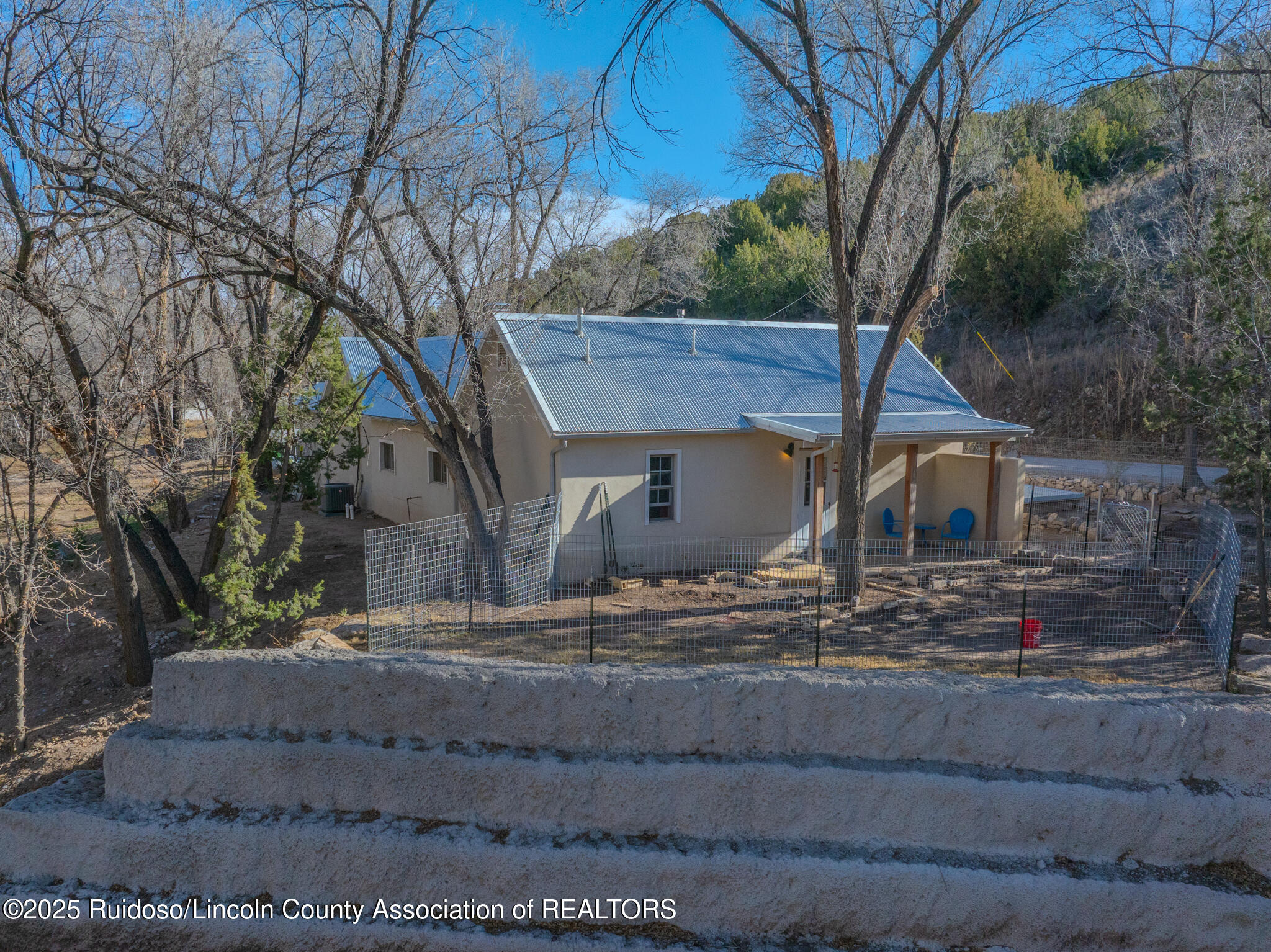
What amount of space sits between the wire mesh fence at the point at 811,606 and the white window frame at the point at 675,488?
0.47m

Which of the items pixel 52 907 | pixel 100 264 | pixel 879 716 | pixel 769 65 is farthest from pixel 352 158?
pixel 879 716

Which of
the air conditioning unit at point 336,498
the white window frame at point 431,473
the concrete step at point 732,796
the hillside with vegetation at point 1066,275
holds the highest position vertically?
the hillside with vegetation at point 1066,275

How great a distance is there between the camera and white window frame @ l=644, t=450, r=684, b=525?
48.2 feet

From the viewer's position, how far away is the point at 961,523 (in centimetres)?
1667

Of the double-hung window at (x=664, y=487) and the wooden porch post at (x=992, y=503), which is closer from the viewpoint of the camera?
the double-hung window at (x=664, y=487)

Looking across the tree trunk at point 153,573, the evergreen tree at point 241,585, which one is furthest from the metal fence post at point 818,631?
the tree trunk at point 153,573

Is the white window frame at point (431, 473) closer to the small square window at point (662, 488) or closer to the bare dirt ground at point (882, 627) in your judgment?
the small square window at point (662, 488)

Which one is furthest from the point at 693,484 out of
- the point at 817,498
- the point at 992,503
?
the point at 992,503

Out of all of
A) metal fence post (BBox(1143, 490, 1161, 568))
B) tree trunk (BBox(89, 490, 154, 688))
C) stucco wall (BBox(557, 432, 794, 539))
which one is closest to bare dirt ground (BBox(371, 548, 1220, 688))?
metal fence post (BBox(1143, 490, 1161, 568))

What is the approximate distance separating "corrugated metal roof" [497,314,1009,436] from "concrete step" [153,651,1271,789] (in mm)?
8842

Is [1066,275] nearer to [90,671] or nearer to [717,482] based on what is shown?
[717,482]

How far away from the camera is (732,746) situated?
4.71 meters

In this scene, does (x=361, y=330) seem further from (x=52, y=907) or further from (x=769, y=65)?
(x=52, y=907)

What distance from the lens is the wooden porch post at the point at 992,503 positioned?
53.4ft
